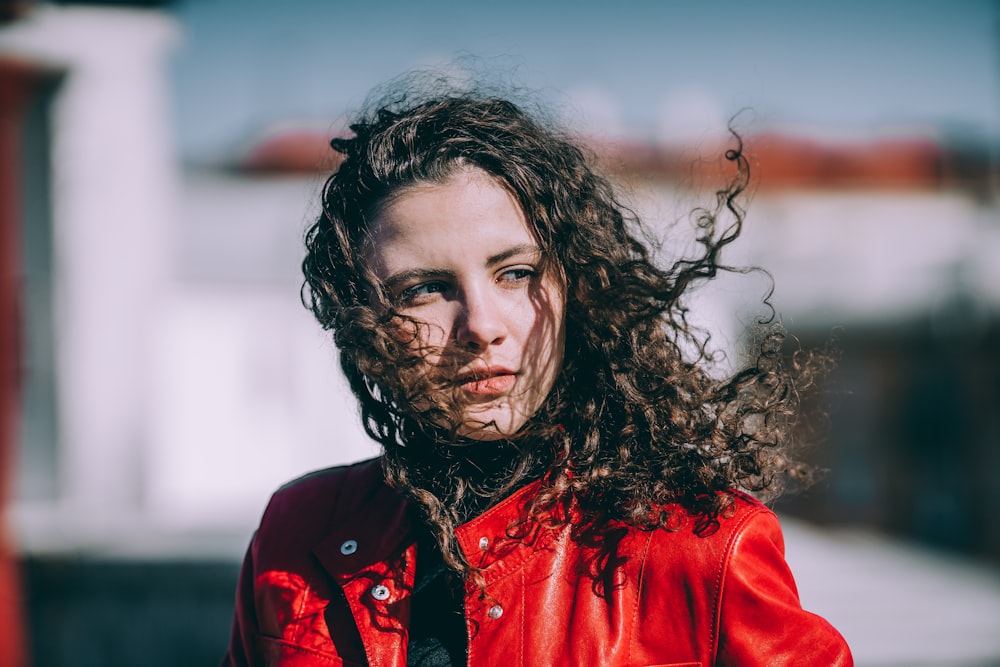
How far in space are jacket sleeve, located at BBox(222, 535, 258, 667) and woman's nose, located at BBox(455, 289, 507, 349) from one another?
2.22 feet

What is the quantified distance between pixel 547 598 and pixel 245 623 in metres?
0.63

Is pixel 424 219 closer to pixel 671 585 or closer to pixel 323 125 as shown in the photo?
pixel 671 585

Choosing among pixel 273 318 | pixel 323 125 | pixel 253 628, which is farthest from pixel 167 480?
pixel 253 628

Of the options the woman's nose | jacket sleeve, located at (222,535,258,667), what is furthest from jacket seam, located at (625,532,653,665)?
jacket sleeve, located at (222,535,258,667)

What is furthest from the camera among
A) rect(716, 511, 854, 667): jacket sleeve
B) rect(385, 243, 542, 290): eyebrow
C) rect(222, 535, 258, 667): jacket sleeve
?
rect(222, 535, 258, 667): jacket sleeve

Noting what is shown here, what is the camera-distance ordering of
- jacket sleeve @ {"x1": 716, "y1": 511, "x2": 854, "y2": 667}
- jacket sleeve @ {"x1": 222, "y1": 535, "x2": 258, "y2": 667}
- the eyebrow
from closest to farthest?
1. jacket sleeve @ {"x1": 716, "y1": 511, "x2": 854, "y2": 667}
2. the eyebrow
3. jacket sleeve @ {"x1": 222, "y1": 535, "x2": 258, "y2": 667}

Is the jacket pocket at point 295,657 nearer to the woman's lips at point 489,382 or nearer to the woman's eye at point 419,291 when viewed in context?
the woman's lips at point 489,382

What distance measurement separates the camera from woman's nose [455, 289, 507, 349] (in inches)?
53.6

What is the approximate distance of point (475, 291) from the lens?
54.1 inches

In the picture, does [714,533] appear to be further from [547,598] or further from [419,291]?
[419,291]

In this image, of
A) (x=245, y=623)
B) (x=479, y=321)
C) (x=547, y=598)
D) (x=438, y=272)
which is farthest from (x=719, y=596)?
(x=245, y=623)

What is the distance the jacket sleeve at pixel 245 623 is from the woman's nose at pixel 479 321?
26.6 inches

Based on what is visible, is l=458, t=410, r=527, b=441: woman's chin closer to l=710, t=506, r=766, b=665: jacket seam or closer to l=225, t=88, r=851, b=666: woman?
l=225, t=88, r=851, b=666: woman

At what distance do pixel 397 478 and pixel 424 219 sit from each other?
45 cm
